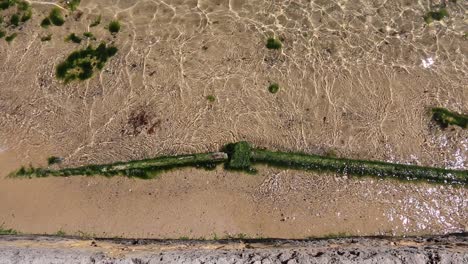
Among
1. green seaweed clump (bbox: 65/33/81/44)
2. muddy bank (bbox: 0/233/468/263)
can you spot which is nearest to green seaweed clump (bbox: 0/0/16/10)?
green seaweed clump (bbox: 65/33/81/44)

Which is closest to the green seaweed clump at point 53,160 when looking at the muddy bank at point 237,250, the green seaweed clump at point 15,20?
the muddy bank at point 237,250

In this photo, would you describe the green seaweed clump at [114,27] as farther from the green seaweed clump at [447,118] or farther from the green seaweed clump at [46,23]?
the green seaweed clump at [447,118]

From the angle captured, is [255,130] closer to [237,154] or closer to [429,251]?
[237,154]

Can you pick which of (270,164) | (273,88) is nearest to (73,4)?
(273,88)

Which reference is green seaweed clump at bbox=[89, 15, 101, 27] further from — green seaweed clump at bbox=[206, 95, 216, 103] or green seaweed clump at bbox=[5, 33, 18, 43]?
green seaweed clump at bbox=[206, 95, 216, 103]

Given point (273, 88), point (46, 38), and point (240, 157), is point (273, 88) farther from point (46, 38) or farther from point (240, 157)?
point (46, 38)

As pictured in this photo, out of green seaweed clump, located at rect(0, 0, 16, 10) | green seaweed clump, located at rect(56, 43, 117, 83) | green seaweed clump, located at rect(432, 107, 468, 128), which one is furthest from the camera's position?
green seaweed clump, located at rect(0, 0, 16, 10)
